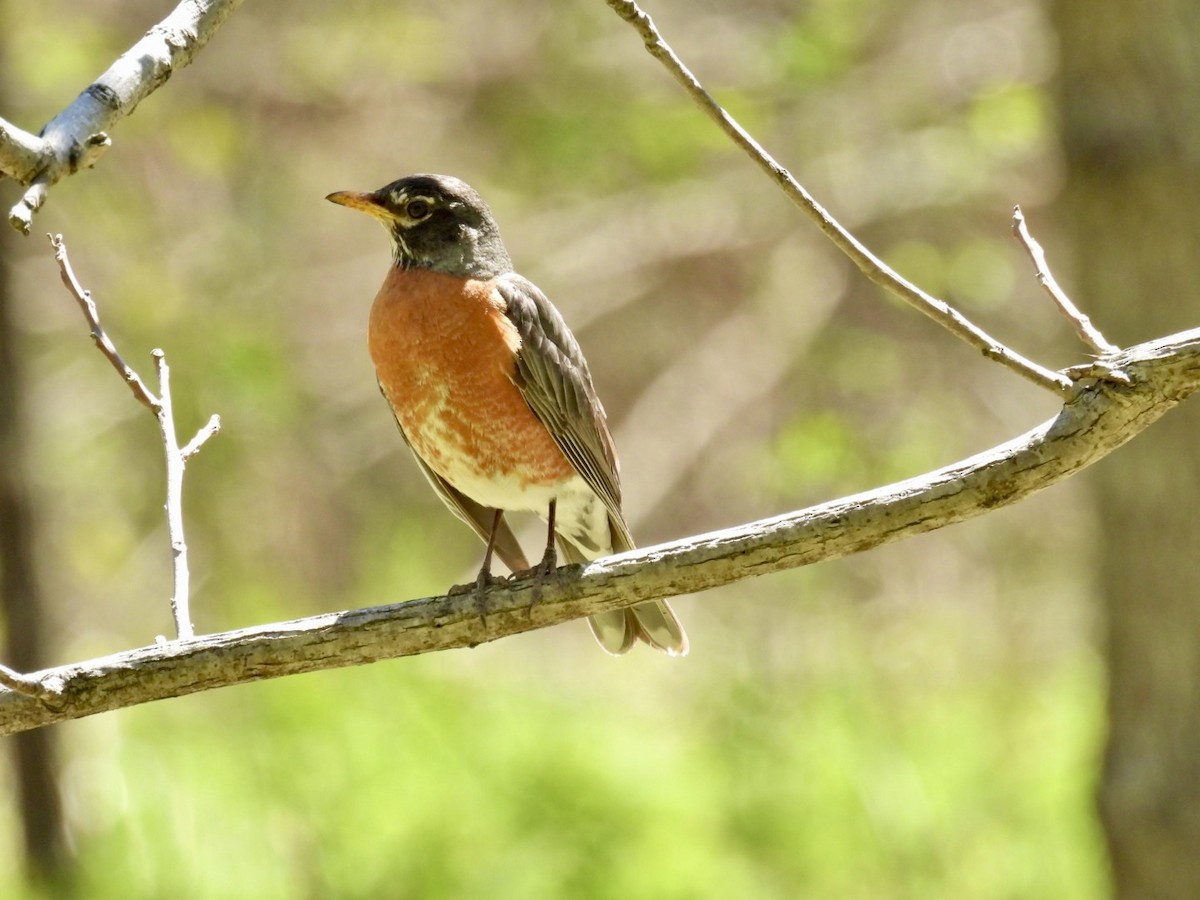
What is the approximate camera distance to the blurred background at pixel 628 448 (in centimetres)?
539

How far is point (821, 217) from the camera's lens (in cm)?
254

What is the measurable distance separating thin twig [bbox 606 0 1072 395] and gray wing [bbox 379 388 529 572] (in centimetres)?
206

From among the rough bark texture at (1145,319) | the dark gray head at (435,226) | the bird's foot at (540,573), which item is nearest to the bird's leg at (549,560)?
the bird's foot at (540,573)

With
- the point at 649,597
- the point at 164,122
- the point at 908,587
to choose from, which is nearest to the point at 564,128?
the point at 164,122

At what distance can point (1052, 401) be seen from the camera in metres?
9.85

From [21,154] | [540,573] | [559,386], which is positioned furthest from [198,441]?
[559,386]

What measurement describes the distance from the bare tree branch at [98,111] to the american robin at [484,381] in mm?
1514

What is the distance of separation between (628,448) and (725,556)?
6332 millimetres

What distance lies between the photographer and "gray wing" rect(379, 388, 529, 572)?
4434mm

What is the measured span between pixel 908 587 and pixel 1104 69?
4410mm

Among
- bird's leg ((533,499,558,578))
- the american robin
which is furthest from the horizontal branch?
the american robin

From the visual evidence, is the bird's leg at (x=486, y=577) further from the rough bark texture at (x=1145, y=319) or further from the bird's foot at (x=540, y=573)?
the rough bark texture at (x=1145, y=319)

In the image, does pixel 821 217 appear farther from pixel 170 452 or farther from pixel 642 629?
pixel 642 629

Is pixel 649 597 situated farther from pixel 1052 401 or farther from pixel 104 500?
pixel 1052 401
